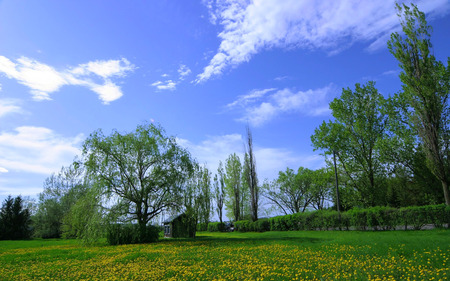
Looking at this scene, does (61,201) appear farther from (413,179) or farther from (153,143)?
(413,179)

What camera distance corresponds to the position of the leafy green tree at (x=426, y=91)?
22.2 meters

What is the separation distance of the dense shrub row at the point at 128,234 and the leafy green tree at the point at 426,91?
78.2ft

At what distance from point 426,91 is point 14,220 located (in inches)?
2091

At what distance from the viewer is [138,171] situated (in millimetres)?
23812

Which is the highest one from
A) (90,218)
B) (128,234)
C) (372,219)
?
(90,218)

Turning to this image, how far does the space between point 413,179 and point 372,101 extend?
10704mm

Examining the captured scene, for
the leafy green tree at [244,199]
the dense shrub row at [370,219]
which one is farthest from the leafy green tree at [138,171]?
the leafy green tree at [244,199]

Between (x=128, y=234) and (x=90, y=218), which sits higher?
(x=90, y=218)

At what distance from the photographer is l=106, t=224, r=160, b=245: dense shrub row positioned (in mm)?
21438

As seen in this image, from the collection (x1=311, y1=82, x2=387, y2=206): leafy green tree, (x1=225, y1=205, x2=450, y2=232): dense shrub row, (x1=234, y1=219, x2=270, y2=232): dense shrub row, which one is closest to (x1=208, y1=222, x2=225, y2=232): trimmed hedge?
(x1=234, y1=219, x2=270, y2=232): dense shrub row

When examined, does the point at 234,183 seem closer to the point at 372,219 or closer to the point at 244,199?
the point at 244,199

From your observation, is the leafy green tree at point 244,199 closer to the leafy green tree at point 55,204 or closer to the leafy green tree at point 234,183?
the leafy green tree at point 234,183

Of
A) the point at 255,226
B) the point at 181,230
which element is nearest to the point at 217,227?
the point at 255,226

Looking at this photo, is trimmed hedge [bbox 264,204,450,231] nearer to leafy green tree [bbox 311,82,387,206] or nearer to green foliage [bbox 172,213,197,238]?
leafy green tree [bbox 311,82,387,206]
